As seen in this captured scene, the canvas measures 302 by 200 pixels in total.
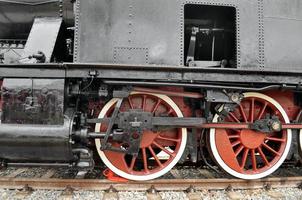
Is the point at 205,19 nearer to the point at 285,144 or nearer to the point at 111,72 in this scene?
the point at 111,72

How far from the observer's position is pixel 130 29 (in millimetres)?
3242

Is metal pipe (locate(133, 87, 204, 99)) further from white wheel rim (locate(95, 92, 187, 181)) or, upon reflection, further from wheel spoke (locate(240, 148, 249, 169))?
wheel spoke (locate(240, 148, 249, 169))

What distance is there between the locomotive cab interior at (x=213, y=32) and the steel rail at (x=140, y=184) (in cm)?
154

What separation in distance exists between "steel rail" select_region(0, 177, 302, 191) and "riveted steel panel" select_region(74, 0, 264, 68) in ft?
4.98

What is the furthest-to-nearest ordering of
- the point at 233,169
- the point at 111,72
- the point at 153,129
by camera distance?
the point at 233,169 → the point at 153,129 → the point at 111,72

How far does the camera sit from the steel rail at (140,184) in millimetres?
3490

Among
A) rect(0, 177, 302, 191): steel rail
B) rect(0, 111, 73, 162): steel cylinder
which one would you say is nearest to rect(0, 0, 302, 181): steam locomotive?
rect(0, 111, 73, 162): steel cylinder

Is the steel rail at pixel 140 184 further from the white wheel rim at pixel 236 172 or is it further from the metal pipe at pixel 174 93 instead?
A: the metal pipe at pixel 174 93

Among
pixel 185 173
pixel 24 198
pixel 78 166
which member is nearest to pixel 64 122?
pixel 78 166

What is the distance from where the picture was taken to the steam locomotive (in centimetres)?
321

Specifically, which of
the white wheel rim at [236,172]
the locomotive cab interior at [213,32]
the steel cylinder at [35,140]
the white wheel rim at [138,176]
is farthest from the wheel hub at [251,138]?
the steel cylinder at [35,140]

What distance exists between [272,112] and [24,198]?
135 inches

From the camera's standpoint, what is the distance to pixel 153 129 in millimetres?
3510

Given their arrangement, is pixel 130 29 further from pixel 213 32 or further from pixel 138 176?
pixel 138 176
